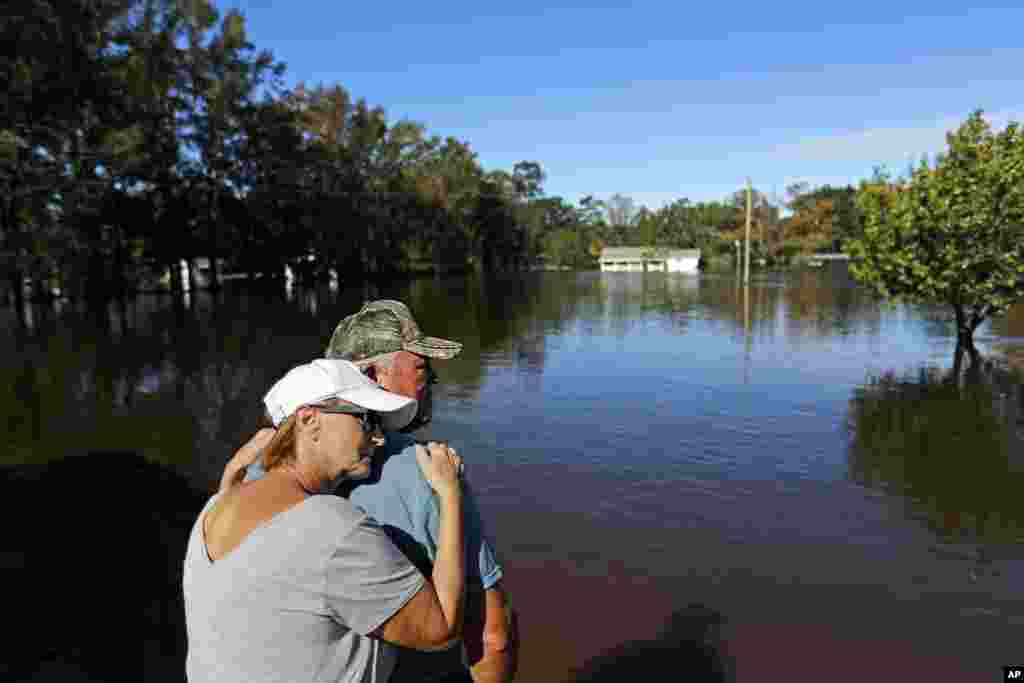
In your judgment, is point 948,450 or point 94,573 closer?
point 94,573

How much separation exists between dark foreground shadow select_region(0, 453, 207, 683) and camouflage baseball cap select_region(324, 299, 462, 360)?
11.1 feet

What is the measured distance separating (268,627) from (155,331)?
27576 millimetres

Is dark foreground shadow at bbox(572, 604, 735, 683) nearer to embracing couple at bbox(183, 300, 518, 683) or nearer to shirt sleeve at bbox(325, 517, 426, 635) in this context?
embracing couple at bbox(183, 300, 518, 683)

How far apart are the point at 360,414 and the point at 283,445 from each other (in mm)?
222

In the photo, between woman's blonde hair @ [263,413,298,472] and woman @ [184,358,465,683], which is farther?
woman's blonde hair @ [263,413,298,472]

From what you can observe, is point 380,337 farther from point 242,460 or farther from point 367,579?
point 367,579

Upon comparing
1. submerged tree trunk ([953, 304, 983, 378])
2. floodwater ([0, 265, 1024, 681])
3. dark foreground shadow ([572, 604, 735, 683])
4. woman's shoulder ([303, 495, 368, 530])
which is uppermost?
woman's shoulder ([303, 495, 368, 530])

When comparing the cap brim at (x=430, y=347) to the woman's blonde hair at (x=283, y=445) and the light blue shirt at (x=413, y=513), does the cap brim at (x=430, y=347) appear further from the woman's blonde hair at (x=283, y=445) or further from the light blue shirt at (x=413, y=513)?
the woman's blonde hair at (x=283, y=445)

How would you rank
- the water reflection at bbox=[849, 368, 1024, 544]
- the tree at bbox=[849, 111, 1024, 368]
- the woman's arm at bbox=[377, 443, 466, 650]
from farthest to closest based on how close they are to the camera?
the tree at bbox=[849, 111, 1024, 368], the water reflection at bbox=[849, 368, 1024, 544], the woman's arm at bbox=[377, 443, 466, 650]

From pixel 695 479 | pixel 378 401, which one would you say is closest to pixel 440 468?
pixel 378 401

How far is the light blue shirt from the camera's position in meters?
1.85

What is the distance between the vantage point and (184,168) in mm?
48594

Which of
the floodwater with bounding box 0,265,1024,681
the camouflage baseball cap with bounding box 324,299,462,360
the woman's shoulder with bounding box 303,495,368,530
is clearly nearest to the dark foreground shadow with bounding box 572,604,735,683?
the floodwater with bounding box 0,265,1024,681

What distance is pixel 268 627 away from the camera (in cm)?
163
